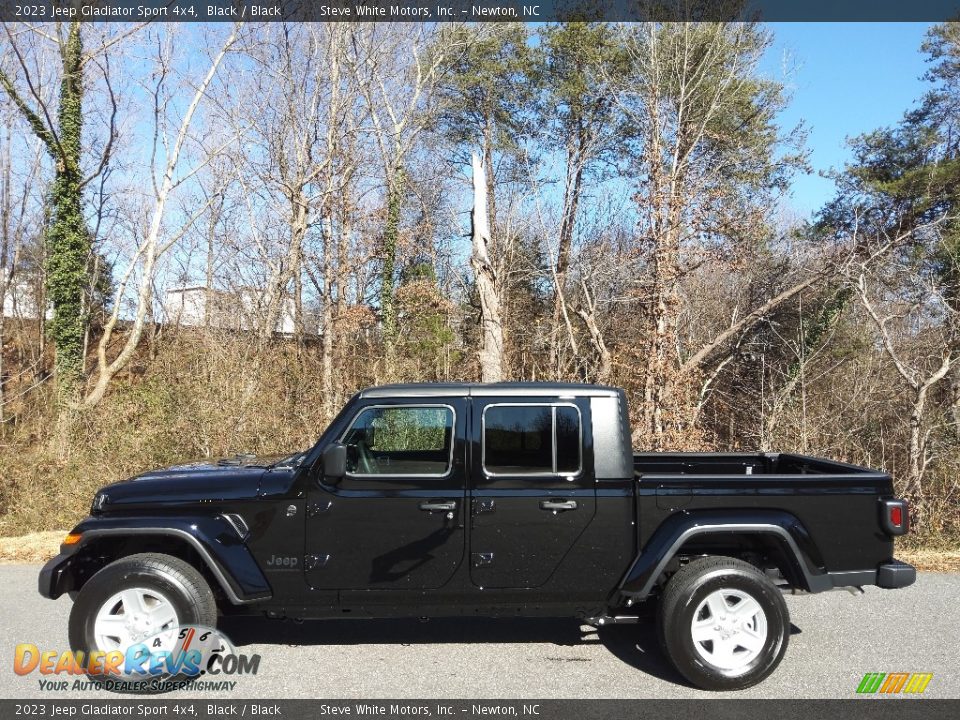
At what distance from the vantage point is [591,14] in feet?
74.3

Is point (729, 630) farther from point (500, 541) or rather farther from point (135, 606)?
point (135, 606)

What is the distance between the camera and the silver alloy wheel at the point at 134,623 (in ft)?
14.9

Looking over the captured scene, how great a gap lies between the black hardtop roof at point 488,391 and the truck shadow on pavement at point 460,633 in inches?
63.6

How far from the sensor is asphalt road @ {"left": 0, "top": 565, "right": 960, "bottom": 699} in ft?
14.6

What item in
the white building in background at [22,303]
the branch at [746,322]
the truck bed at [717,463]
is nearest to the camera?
the truck bed at [717,463]

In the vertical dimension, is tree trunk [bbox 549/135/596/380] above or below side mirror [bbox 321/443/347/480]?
above

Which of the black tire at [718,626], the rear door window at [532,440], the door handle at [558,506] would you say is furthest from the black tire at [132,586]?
the black tire at [718,626]

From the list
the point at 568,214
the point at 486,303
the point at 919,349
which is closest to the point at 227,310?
the point at 486,303

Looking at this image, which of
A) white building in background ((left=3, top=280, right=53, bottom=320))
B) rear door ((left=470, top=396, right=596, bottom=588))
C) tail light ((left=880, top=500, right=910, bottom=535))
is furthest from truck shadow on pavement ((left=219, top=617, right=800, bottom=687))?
white building in background ((left=3, top=280, right=53, bottom=320))

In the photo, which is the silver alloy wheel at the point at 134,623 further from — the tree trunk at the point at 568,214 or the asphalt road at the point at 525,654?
the tree trunk at the point at 568,214

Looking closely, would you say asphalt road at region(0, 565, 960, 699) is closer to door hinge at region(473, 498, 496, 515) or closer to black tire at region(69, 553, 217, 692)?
black tire at region(69, 553, 217, 692)

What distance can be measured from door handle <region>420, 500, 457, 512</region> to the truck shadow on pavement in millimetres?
1154

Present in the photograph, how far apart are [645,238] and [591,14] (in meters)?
11.9

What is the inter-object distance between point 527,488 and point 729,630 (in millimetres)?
1441
